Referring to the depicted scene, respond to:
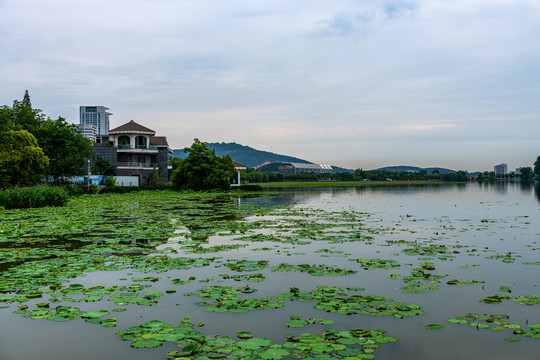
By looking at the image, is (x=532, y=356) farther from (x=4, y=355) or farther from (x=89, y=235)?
(x=89, y=235)

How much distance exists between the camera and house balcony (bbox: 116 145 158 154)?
2709 inches

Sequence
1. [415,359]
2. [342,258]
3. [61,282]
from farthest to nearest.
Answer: [342,258]
[61,282]
[415,359]

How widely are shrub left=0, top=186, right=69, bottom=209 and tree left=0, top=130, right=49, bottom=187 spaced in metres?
10.6

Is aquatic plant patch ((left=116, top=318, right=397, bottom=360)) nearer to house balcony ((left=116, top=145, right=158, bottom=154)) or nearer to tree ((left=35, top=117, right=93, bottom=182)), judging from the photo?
tree ((left=35, top=117, right=93, bottom=182))

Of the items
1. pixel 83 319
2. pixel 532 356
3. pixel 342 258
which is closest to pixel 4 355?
pixel 83 319

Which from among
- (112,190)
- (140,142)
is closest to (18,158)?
(112,190)

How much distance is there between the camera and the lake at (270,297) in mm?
5367

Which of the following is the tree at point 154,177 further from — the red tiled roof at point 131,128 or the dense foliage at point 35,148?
the dense foliage at point 35,148

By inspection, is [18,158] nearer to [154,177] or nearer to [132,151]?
[154,177]

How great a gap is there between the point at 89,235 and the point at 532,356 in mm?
13744

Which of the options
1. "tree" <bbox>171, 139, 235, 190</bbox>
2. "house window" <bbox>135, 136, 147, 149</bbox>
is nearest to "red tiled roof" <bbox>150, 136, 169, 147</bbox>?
"house window" <bbox>135, 136, 147, 149</bbox>

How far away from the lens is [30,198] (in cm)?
2948

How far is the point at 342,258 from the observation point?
10.8 meters

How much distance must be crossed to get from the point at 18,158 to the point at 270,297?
39.2m
